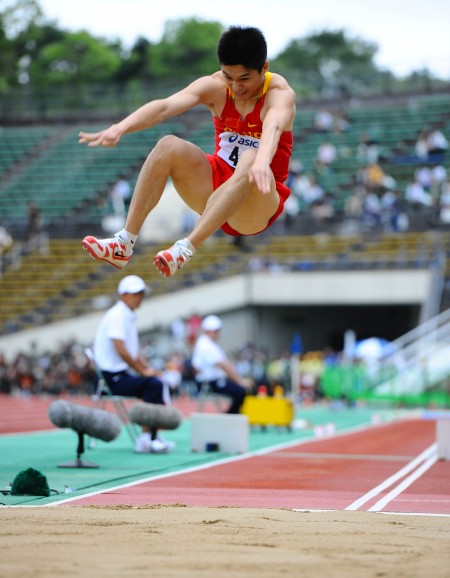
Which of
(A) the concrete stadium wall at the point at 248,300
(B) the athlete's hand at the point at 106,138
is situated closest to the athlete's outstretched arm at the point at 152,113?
(B) the athlete's hand at the point at 106,138

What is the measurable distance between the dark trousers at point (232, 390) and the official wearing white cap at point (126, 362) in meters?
2.96

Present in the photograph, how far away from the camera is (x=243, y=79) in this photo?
6758mm

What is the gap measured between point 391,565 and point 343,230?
24.7 m

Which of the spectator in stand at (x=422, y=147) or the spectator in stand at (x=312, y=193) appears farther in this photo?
the spectator in stand at (x=422, y=147)

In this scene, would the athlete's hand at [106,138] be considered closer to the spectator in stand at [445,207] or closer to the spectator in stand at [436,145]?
the spectator in stand at [445,207]

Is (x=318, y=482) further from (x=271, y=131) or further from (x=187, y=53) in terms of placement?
(x=187, y=53)

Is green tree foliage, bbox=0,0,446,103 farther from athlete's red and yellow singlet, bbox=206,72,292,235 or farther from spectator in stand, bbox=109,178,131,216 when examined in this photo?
athlete's red and yellow singlet, bbox=206,72,292,235

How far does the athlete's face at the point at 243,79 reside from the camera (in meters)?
6.70

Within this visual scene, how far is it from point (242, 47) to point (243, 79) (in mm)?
213

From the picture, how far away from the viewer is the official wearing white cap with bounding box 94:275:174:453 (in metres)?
10.8

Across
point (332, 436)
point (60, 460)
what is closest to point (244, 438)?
point (60, 460)

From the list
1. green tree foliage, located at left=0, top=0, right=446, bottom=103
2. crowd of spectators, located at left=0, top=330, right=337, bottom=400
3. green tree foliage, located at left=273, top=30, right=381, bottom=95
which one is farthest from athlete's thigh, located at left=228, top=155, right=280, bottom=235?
green tree foliage, located at left=273, top=30, right=381, bottom=95

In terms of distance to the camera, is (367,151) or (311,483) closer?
(311,483)

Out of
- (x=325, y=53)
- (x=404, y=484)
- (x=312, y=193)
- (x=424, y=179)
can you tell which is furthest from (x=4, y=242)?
(x=325, y=53)
